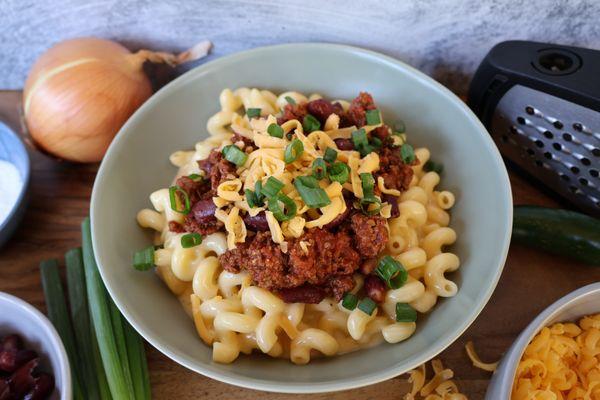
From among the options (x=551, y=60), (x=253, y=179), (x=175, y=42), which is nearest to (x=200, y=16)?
(x=175, y=42)

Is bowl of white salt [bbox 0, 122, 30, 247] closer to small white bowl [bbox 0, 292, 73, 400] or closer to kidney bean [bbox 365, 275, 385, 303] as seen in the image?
small white bowl [bbox 0, 292, 73, 400]

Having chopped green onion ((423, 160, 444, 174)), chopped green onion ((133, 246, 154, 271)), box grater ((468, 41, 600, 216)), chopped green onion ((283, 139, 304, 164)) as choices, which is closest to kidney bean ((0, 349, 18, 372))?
chopped green onion ((133, 246, 154, 271))

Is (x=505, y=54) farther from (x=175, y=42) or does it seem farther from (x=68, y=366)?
(x=68, y=366)

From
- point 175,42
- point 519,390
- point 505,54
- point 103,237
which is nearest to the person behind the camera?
point 519,390

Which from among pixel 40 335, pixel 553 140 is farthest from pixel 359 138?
pixel 40 335

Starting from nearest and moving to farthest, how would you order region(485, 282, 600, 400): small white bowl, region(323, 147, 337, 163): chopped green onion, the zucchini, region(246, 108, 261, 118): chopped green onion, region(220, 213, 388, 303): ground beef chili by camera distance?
1. region(485, 282, 600, 400): small white bowl
2. region(220, 213, 388, 303): ground beef chili
3. region(323, 147, 337, 163): chopped green onion
4. the zucchini
5. region(246, 108, 261, 118): chopped green onion

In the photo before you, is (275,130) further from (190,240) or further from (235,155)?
(190,240)
